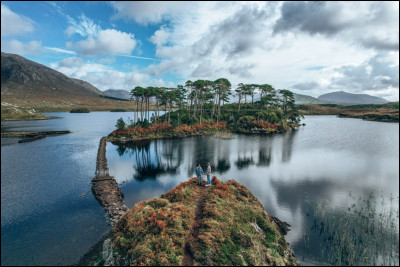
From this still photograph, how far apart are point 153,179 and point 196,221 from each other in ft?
63.0

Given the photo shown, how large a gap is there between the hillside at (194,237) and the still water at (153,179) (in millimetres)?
3144

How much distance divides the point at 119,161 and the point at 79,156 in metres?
→ 12.0

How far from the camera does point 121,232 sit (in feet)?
59.9

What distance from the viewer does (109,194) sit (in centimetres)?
2936

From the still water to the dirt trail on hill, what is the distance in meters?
8.57

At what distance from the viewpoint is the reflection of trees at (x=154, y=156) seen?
4078 centimetres

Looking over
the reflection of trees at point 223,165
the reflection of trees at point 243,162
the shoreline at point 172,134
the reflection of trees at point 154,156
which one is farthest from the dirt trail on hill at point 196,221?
the shoreline at point 172,134

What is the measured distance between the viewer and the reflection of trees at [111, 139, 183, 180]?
4078 centimetres

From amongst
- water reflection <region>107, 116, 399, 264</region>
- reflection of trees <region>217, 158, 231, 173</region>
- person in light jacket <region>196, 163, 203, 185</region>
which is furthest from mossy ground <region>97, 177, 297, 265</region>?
reflection of trees <region>217, 158, 231, 173</region>

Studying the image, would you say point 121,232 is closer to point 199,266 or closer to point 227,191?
point 199,266

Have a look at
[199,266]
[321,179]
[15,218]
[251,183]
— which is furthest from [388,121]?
[15,218]

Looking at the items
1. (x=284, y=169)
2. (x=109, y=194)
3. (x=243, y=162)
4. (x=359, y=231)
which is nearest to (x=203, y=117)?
(x=243, y=162)

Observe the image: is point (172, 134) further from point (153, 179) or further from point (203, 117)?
point (153, 179)

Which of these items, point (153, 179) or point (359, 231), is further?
point (153, 179)
